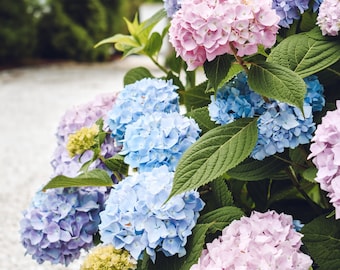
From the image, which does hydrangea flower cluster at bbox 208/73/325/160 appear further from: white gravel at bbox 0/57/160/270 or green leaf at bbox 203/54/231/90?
white gravel at bbox 0/57/160/270

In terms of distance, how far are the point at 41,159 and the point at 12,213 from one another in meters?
1.31

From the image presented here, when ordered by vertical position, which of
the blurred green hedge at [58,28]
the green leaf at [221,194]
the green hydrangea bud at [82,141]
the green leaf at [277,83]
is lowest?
the blurred green hedge at [58,28]

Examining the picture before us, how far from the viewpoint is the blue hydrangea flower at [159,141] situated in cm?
116

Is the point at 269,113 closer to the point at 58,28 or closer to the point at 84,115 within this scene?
the point at 84,115

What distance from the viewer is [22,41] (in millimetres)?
9555

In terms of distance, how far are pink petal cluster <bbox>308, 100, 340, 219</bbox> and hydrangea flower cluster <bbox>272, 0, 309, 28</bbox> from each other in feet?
0.95

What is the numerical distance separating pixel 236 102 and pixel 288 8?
7.9 inches

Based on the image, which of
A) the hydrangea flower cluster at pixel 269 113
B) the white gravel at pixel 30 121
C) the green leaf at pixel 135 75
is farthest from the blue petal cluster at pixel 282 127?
the white gravel at pixel 30 121

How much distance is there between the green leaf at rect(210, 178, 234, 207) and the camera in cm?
117

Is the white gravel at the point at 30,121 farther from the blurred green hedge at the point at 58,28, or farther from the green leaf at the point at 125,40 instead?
the green leaf at the point at 125,40

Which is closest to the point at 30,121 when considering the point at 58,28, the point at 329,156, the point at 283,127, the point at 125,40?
the point at 125,40

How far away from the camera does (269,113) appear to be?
3.51ft

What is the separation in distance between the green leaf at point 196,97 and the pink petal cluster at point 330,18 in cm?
30

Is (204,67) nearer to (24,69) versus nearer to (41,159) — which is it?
(41,159)
